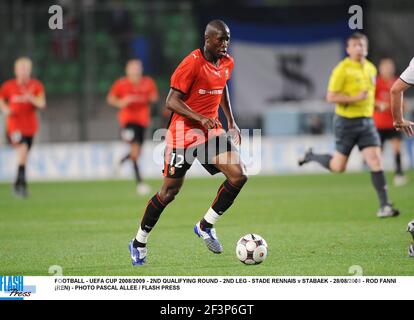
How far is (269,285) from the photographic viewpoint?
277 inches

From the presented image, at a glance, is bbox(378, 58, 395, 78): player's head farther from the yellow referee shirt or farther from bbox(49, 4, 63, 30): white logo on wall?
bbox(49, 4, 63, 30): white logo on wall

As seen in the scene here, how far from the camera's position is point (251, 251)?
821 centimetres

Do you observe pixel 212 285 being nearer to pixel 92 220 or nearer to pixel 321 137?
pixel 92 220

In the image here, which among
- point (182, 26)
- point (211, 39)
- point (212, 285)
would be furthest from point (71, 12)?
point (212, 285)

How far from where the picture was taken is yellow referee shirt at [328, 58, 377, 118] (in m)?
11.7

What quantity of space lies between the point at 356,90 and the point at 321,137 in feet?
30.0

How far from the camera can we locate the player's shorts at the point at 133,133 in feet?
56.4

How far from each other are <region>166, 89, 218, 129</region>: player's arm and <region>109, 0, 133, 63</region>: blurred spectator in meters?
15.1

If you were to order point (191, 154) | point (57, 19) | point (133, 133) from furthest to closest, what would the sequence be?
point (133, 133), point (57, 19), point (191, 154)

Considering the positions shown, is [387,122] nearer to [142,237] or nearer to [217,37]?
[217,37]

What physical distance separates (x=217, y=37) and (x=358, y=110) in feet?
13.2

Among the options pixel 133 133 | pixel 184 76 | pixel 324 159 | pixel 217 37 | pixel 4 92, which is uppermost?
pixel 217 37

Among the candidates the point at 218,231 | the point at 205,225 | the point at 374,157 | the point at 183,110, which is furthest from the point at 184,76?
the point at 374,157

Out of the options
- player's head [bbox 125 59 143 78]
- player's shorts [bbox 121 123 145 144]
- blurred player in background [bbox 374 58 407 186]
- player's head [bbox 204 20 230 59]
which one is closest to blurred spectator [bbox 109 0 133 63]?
player's head [bbox 125 59 143 78]
